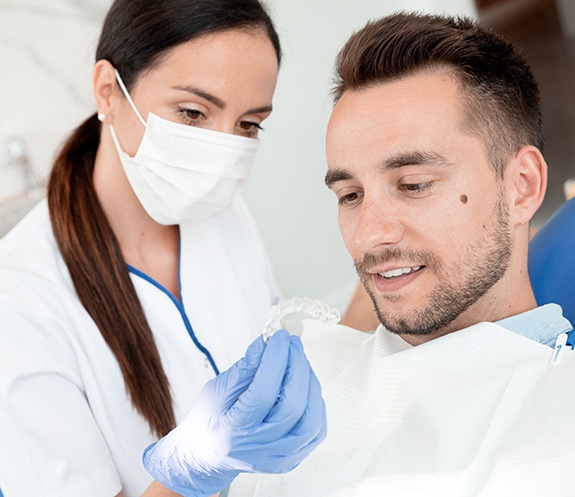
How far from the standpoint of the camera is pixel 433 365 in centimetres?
134

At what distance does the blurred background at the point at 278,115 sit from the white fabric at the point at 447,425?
93 centimetres

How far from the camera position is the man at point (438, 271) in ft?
4.09

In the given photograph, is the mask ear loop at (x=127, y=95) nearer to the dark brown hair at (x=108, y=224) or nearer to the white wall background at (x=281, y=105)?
the dark brown hair at (x=108, y=224)

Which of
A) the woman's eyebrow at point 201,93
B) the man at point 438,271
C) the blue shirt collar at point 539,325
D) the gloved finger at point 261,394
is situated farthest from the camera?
the woman's eyebrow at point 201,93

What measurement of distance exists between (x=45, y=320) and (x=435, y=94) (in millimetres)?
794

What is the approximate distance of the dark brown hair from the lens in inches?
59.7

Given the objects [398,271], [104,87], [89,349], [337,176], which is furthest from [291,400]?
[104,87]

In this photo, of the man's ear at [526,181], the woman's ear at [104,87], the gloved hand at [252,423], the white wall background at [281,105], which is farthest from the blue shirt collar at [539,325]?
the white wall background at [281,105]

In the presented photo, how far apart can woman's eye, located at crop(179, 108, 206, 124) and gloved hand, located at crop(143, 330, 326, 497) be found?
559 millimetres

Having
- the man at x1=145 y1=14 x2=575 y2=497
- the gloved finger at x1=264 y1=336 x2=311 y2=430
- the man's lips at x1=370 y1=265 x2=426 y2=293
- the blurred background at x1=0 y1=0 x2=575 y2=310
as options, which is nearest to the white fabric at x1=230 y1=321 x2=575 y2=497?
the man at x1=145 y1=14 x2=575 y2=497

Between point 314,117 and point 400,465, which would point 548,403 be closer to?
point 400,465

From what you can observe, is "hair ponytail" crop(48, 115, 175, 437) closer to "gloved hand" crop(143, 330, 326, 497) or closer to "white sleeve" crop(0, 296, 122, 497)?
"white sleeve" crop(0, 296, 122, 497)

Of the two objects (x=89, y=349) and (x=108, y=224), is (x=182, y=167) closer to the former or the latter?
(x=108, y=224)

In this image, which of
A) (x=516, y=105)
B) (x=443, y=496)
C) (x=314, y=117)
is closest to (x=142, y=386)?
(x=443, y=496)
